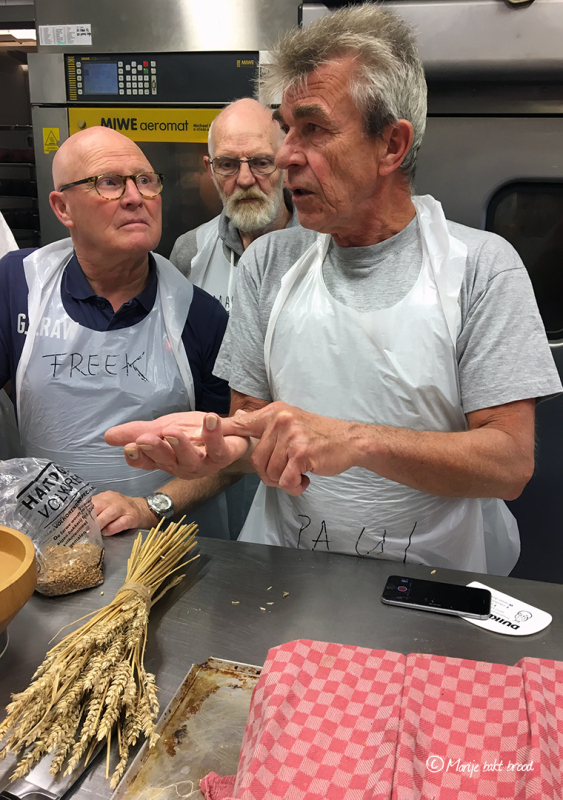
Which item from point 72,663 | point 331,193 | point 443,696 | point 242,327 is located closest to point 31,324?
point 242,327

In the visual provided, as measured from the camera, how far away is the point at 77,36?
2.31 meters

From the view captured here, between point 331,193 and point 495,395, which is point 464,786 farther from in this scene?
point 331,193

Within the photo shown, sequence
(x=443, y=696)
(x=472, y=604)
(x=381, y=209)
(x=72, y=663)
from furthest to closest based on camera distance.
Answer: (x=381, y=209)
(x=472, y=604)
(x=72, y=663)
(x=443, y=696)

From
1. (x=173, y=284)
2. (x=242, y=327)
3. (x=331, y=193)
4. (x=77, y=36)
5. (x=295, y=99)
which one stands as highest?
(x=77, y=36)

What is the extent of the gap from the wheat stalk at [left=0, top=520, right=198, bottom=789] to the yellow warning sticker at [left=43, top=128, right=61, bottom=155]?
206cm

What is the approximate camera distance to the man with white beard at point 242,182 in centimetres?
196

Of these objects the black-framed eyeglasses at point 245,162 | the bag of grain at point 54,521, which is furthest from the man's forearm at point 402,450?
the black-framed eyeglasses at point 245,162

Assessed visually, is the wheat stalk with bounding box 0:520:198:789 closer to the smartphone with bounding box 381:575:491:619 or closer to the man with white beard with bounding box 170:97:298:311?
the smartphone with bounding box 381:575:491:619

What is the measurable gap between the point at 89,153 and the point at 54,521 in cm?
98

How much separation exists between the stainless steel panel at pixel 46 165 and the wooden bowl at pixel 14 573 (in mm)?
1806

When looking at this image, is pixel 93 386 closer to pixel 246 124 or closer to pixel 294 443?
pixel 294 443

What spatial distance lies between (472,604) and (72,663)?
0.60m

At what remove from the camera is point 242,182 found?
1979 mm

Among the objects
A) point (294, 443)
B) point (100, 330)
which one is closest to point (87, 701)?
point (294, 443)
